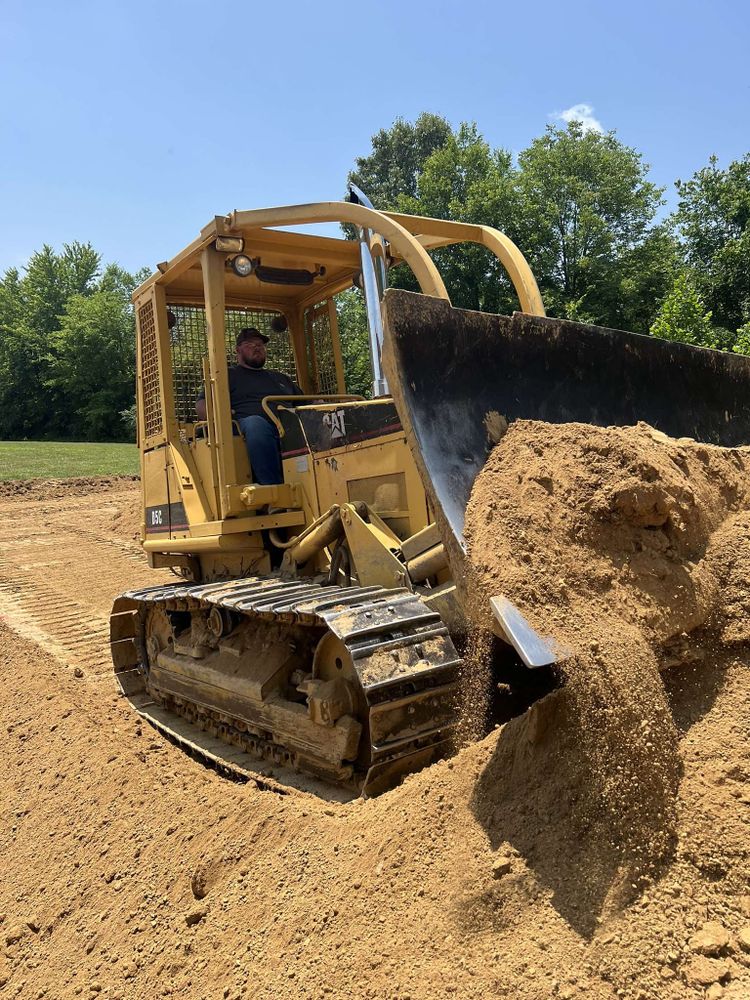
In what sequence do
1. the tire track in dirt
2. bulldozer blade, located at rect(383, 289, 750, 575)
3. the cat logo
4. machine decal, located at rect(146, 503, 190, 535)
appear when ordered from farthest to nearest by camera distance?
the tire track in dirt < machine decal, located at rect(146, 503, 190, 535) < the cat logo < bulldozer blade, located at rect(383, 289, 750, 575)

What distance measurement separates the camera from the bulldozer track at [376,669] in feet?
10.6

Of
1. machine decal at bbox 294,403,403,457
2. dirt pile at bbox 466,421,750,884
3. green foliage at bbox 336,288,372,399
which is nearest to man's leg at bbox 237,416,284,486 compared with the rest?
machine decal at bbox 294,403,403,457

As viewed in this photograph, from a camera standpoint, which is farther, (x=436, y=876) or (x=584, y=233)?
(x=584, y=233)

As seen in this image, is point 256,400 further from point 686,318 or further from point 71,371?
point 71,371

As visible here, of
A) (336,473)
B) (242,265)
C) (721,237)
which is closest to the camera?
(336,473)

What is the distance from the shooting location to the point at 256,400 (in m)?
5.32

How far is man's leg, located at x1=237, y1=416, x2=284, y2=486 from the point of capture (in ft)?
16.7

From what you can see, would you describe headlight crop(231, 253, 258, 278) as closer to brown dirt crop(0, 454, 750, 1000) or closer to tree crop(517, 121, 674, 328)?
brown dirt crop(0, 454, 750, 1000)

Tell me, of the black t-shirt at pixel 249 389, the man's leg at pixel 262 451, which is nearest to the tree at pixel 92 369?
the black t-shirt at pixel 249 389

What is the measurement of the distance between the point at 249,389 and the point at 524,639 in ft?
11.6

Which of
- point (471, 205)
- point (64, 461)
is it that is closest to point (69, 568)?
point (64, 461)

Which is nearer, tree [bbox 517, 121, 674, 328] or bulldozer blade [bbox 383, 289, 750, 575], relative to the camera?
bulldozer blade [bbox 383, 289, 750, 575]

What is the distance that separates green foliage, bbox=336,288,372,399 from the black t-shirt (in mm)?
6479

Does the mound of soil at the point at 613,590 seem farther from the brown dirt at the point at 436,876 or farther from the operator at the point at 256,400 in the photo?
the operator at the point at 256,400
